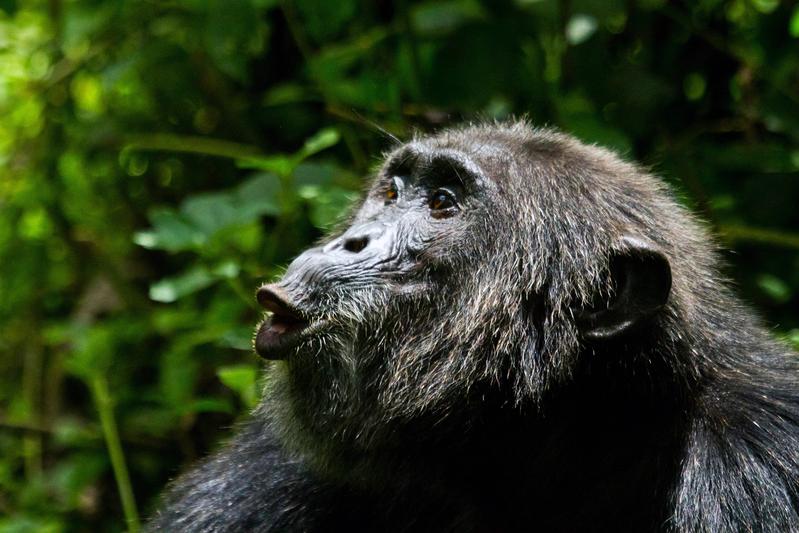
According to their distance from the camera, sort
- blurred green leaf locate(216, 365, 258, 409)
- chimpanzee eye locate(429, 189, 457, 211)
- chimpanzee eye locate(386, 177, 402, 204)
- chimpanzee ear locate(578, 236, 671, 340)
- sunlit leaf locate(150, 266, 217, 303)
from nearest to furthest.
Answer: chimpanzee ear locate(578, 236, 671, 340), chimpanzee eye locate(429, 189, 457, 211), chimpanzee eye locate(386, 177, 402, 204), blurred green leaf locate(216, 365, 258, 409), sunlit leaf locate(150, 266, 217, 303)

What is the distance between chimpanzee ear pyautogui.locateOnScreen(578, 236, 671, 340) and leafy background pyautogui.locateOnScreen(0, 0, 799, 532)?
5.42 ft

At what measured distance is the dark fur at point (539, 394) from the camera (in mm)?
3203

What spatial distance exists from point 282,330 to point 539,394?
0.81 meters

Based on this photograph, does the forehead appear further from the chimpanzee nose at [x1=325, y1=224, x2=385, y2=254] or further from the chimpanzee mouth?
the chimpanzee mouth

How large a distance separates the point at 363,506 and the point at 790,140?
353 cm

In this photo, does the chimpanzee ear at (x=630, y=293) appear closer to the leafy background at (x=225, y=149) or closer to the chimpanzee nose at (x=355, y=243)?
the chimpanzee nose at (x=355, y=243)

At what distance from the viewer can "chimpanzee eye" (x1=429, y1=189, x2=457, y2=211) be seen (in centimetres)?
352

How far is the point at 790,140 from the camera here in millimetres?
5844

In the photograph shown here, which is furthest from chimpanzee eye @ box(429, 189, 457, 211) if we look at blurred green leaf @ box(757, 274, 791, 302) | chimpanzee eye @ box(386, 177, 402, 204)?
blurred green leaf @ box(757, 274, 791, 302)

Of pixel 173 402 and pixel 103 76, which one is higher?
pixel 103 76

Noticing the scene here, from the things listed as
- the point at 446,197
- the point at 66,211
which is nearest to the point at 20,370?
the point at 66,211

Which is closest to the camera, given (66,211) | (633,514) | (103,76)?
(633,514)

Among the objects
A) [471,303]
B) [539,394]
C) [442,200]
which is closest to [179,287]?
[442,200]

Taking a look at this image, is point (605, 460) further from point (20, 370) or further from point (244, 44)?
point (20, 370)
